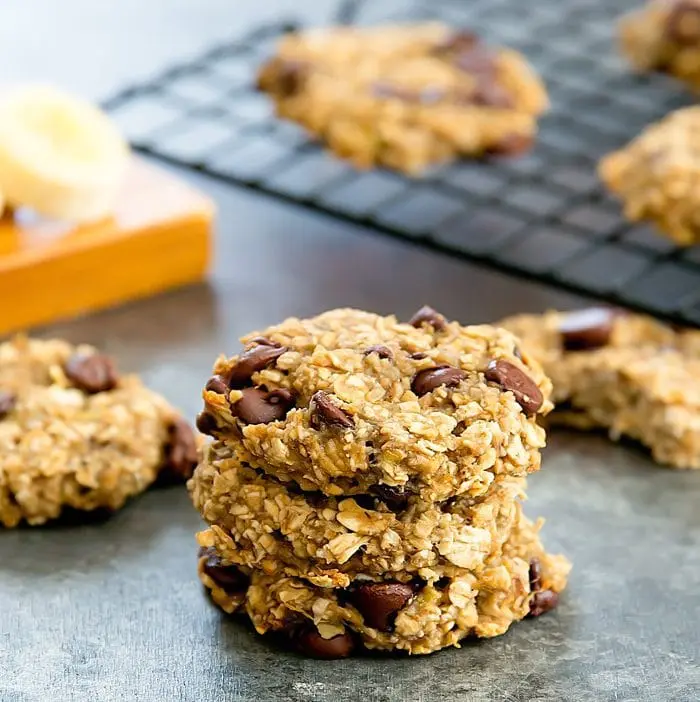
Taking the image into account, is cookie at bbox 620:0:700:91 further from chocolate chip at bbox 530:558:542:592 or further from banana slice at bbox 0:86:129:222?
chocolate chip at bbox 530:558:542:592

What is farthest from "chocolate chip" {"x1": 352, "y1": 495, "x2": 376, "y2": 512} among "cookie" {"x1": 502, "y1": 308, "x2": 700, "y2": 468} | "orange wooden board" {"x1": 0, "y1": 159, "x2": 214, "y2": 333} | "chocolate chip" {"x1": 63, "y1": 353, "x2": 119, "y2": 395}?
"orange wooden board" {"x1": 0, "y1": 159, "x2": 214, "y2": 333}

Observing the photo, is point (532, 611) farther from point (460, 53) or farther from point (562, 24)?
point (562, 24)

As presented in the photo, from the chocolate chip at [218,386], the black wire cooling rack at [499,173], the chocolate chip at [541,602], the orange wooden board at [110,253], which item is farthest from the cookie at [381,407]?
the orange wooden board at [110,253]

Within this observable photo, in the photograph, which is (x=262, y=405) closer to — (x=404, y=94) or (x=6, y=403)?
(x=6, y=403)

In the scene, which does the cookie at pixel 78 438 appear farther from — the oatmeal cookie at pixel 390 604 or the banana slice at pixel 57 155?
the banana slice at pixel 57 155

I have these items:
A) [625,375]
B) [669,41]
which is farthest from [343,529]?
[669,41]

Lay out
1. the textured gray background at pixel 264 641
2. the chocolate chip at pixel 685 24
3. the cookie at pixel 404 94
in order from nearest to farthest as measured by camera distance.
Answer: the textured gray background at pixel 264 641
the cookie at pixel 404 94
the chocolate chip at pixel 685 24

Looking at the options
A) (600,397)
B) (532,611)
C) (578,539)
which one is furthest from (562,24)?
(532,611)
